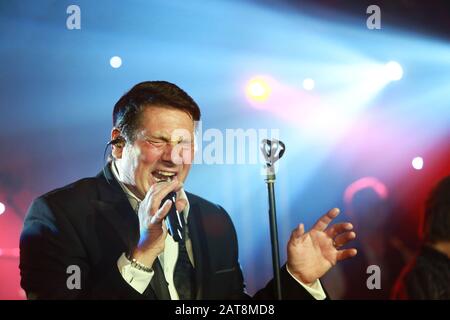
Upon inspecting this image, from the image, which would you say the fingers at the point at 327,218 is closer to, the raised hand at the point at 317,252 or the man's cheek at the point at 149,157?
the raised hand at the point at 317,252

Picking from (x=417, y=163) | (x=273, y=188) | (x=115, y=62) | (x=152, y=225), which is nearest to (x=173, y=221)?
(x=152, y=225)

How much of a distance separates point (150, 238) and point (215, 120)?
1.87ft

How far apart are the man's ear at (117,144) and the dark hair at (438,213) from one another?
130cm

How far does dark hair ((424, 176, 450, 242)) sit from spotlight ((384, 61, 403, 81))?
0.48 m

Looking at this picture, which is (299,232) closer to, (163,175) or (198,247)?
(198,247)

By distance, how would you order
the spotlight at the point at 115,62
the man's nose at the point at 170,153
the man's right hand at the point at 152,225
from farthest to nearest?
the spotlight at the point at 115,62, the man's nose at the point at 170,153, the man's right hand at the point at 152,225

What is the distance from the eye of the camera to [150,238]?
7.54ft

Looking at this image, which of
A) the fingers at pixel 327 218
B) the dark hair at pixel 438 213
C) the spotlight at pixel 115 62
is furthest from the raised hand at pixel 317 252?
the spotlight at pixel 115 62

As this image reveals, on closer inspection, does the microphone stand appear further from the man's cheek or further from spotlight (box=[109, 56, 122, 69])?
spotlight (box=[109, 56, 122, 69])

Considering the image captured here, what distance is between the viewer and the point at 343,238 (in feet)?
7.91

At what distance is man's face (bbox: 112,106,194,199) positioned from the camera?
239cm

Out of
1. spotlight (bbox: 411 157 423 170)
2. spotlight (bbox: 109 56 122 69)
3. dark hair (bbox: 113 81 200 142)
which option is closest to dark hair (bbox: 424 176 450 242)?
spotlight (bbox: 411 157 423 170)

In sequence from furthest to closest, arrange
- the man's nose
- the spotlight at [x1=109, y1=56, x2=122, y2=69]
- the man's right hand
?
1. the spotlight at [x1=109, y1=56, x2=122, y2=69]
2. the man's nose
3. the man's right hand

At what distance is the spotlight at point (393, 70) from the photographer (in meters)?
2.59
